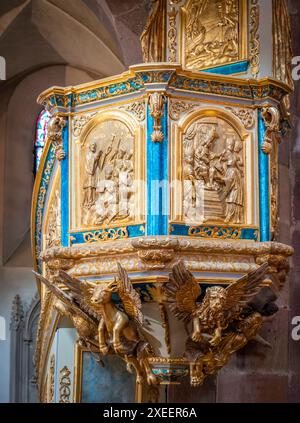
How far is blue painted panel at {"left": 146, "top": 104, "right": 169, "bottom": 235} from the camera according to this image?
32.1ft

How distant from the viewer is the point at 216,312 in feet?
32.4

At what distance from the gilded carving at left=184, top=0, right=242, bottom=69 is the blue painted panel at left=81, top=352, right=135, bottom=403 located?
3.42 metres

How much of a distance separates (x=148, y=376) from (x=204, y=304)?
1.06 meters

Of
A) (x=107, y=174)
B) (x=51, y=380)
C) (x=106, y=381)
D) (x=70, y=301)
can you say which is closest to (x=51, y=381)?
(x=51, y=380)

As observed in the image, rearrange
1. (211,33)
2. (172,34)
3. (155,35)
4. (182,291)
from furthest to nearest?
1. (155,35)
2. (172,34)
3. (211,33)
4. (182,291)

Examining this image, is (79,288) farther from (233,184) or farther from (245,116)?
(245,116)

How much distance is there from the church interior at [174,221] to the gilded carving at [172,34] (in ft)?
0.05

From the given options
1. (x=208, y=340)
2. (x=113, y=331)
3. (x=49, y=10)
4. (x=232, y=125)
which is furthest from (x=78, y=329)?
(x=49, y=10)

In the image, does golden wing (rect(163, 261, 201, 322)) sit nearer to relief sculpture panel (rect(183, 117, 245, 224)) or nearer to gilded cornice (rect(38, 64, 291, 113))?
relief sculpture panel (rect(183, 117, 245, 224))

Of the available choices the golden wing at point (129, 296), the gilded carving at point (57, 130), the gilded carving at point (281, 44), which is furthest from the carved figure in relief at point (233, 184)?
the gilded carving at point (57, 130)

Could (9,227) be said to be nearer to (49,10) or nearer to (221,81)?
(49,10)

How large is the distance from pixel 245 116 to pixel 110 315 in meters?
2.32

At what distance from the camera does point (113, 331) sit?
10297mm

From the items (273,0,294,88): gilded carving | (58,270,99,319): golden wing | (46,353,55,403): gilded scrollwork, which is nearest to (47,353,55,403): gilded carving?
(46,353,55,403): gilded scrollwork
